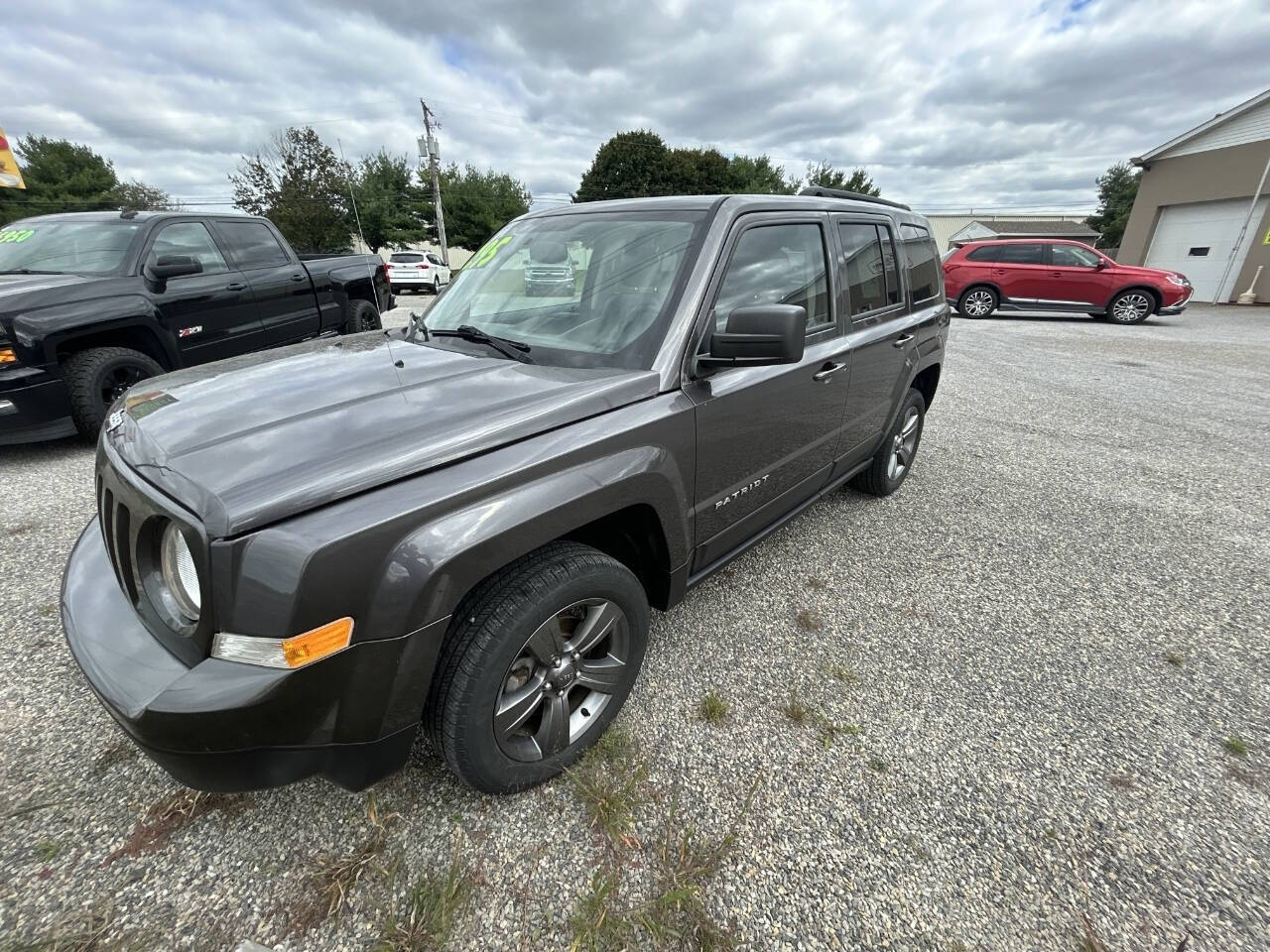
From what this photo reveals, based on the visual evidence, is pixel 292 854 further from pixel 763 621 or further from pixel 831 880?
pixel 763 621

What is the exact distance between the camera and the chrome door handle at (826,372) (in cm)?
262

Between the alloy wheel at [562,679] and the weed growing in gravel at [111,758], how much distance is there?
4.26 feet

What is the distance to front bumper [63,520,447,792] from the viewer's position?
1229 mm

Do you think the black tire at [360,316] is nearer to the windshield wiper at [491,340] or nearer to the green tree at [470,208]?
the windshield wiper at [491,340]

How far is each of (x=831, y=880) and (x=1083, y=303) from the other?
16529mm

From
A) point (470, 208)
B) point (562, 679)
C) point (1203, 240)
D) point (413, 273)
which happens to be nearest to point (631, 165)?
→ point (470, 208)

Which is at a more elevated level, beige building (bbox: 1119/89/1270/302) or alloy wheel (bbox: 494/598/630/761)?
beige building (bbox: 1119/89/1270/302)

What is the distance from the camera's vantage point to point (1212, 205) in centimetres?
1825

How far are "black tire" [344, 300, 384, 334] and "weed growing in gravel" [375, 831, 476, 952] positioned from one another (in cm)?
644

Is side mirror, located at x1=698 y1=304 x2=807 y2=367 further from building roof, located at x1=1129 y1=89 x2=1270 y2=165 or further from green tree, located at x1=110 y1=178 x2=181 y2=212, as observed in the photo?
green tree, located at x1=110 y1=178 x2=181 y2=212

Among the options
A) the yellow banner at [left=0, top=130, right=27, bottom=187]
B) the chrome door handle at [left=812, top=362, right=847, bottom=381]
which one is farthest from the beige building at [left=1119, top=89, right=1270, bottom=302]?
the yellow banner at [left=0, top=130, right=27, bottom=187]

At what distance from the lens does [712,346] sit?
6.38 ft

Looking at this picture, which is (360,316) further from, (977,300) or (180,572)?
(977,300)

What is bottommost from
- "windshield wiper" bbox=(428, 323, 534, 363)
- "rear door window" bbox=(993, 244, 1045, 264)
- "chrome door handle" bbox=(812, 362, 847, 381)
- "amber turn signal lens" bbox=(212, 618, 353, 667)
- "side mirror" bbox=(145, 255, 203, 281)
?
"amber turn signal lens" bbox=(212, 618, 353, 667)
